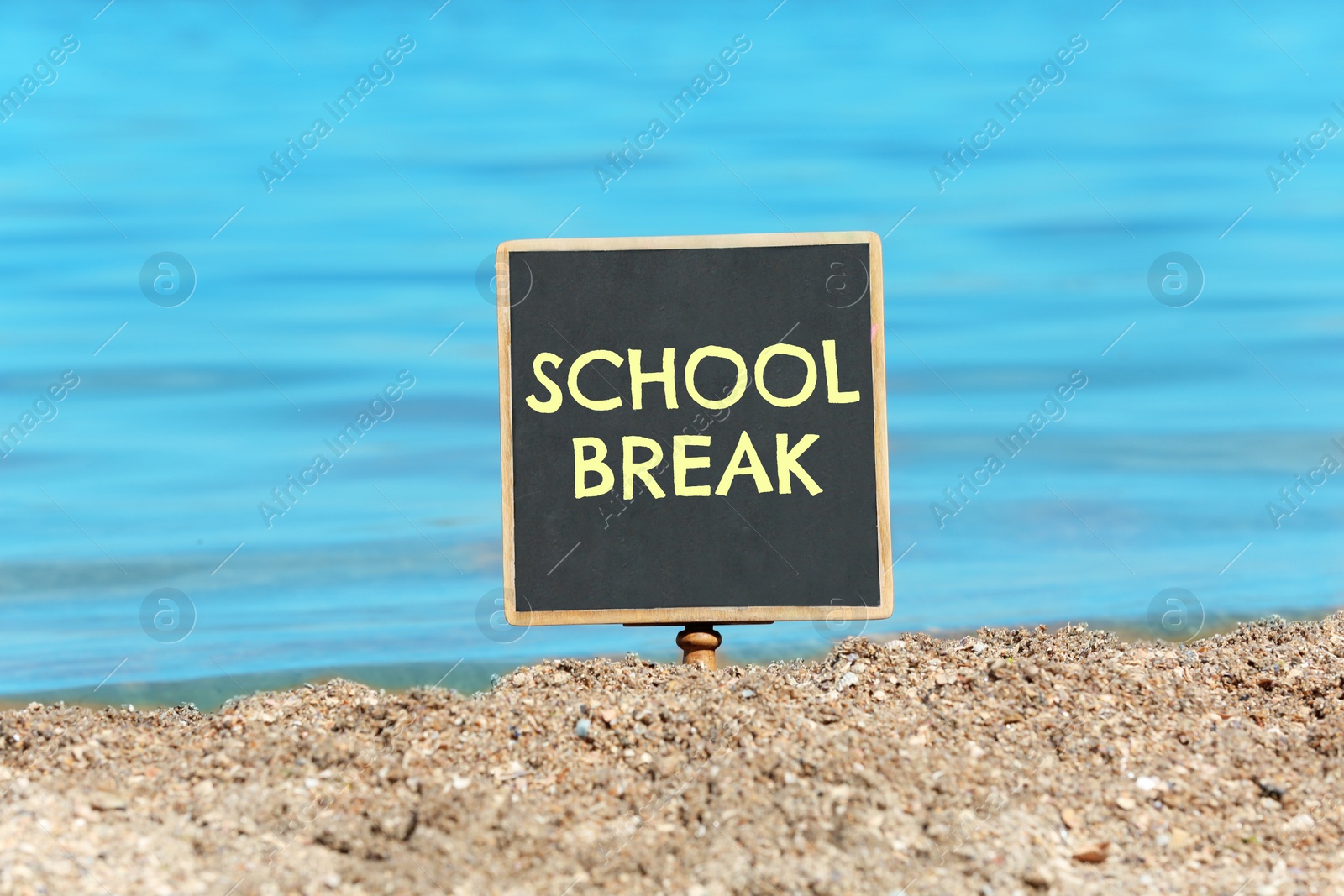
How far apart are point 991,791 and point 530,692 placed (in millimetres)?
2508

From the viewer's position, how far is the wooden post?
21.4ft

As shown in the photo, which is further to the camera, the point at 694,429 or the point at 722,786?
the point at 694,429

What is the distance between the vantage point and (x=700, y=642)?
6.54m

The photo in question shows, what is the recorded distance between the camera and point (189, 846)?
4.50 meters

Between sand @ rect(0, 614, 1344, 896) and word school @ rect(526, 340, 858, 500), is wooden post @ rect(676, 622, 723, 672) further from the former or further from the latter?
word school @ rect(526, 340, 858, 500)

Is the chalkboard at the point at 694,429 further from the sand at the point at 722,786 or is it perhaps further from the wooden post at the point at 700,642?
the sand at the point at 722,786

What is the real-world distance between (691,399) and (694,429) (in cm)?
18

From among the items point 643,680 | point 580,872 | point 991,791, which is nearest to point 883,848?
point 991,791

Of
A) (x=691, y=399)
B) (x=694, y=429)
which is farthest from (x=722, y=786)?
(x=691, y=399)

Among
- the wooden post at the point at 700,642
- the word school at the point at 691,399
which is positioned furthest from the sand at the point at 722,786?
the word school at the point at 691,399

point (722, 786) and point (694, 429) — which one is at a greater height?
point (694, 429)

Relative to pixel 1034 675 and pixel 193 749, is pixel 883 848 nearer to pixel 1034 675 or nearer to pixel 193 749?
pixel 1034 675

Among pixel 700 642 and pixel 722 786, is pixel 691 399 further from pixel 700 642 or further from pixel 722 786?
pixel 722 786

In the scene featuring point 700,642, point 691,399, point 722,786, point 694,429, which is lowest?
point 722,786
